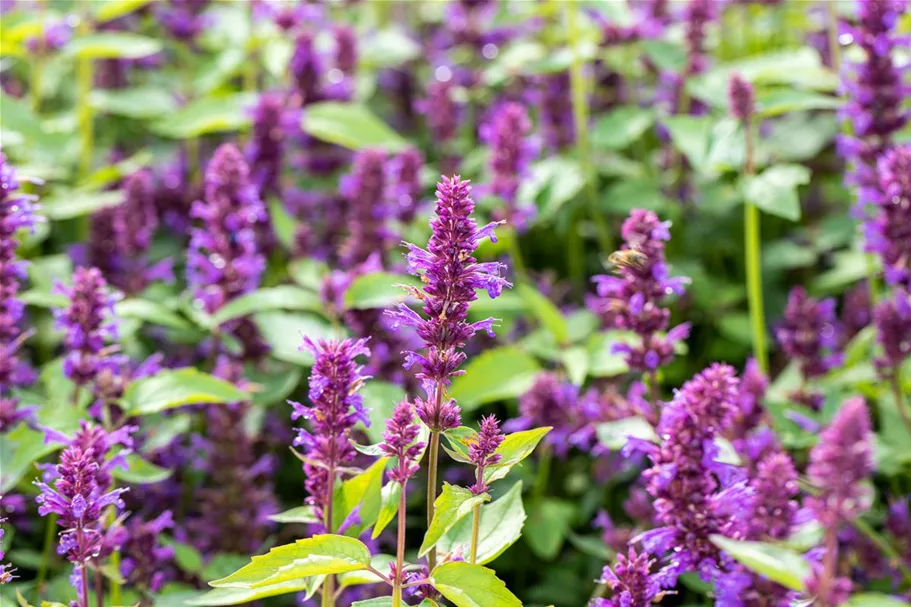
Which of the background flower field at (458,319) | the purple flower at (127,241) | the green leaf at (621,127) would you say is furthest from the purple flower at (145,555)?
the green leaf at (621,127)

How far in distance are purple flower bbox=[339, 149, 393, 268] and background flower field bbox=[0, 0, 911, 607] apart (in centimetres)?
2

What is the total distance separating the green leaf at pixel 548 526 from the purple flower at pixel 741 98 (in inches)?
53.1

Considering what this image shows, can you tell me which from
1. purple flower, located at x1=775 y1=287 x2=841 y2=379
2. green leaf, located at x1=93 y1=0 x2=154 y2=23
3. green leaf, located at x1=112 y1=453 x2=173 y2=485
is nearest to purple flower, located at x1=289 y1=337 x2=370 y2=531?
green leaf, located at x1=112 y1=453 x2=173 y2=485

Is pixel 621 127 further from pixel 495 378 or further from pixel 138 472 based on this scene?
pixel 138 472

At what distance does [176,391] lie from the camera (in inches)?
101

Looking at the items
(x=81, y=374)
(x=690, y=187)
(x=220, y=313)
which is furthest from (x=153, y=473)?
(x=690, y=187)

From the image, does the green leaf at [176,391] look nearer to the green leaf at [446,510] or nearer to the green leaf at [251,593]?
the green leaf at [251,593]

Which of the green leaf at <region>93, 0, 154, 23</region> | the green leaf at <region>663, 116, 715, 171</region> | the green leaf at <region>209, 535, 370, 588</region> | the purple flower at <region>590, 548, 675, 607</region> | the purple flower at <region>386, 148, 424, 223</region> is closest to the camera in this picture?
the green leaf at <region>209, 535, 370, 588</region>

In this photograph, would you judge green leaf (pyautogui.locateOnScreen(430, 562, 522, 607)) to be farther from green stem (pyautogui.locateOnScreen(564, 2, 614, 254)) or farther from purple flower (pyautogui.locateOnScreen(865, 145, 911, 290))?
green stem (pyautogui.locateOnScreen(564, 2, 614, 254))

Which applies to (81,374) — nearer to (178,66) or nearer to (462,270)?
(462,270)

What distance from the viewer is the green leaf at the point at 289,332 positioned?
307cm

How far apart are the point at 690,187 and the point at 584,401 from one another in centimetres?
157

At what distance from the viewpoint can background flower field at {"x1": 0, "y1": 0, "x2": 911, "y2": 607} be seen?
6.25ft

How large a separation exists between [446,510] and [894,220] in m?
1.71
